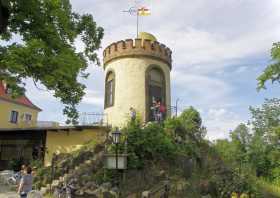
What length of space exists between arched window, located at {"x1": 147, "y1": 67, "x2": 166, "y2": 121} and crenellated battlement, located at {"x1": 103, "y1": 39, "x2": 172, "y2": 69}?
3.80 ft

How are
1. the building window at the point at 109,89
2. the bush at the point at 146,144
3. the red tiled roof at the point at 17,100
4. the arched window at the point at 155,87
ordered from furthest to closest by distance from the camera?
the red tiled roof at the point at 17,100
the building window at the point at 109,89
the arched window at the point at 155,87
the bush at the point at 146,144

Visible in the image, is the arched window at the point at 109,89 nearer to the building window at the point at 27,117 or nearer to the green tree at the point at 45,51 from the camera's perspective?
the green tree at the point at 45,51

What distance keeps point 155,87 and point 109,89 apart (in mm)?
3688

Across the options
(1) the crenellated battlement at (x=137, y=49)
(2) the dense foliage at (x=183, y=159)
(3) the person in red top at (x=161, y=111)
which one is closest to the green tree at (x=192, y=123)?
(2) the dense foliage at (x=183, y=159)

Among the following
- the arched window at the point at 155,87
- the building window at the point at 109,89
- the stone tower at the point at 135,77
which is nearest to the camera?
the stone tower at the point at 135,77

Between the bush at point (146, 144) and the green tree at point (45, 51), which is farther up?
the green tree at point (45, 51)

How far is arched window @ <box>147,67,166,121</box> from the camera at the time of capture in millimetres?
24130

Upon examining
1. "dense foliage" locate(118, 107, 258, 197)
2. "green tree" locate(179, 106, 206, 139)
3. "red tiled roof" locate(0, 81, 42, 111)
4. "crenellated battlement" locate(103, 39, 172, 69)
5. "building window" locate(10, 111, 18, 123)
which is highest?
"crenellated battlement" locate(103, 39, 172, 69)

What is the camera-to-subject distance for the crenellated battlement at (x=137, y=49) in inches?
963

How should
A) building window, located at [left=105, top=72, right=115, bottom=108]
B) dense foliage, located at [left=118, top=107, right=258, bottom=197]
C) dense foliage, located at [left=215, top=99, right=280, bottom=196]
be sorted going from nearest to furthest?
dense foliage, located at [left=118, top=107, right=258, bottom=197] → building window, located at [left=105, top=72, right=115, bottom=108] → dense foliage, located at [left=215, top=99, right=280, bottom=196]

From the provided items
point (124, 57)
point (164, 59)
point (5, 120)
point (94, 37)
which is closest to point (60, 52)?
point (94, 37)

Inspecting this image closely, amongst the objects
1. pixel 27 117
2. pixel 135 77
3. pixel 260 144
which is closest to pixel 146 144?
pixel 135 77

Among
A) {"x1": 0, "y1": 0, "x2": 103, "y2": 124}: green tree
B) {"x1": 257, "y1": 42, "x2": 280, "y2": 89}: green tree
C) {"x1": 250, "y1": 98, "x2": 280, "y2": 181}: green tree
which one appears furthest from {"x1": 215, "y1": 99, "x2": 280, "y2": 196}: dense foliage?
{"x1": 0, "y1": 0, "x2": 103, "y2": 124}: green tree

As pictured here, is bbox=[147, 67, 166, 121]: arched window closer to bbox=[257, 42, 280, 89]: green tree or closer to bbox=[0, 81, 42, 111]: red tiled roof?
bbox=[257, 42, 280, 89]: green tree
